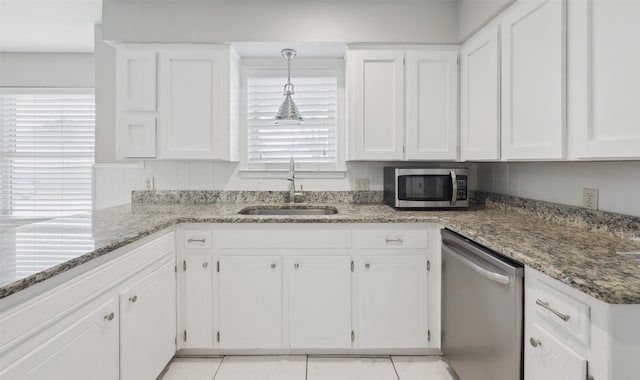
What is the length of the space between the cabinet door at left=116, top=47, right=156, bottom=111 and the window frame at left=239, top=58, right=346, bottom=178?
70 cm

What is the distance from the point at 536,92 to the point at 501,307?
3.35 feet

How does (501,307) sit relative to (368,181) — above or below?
below

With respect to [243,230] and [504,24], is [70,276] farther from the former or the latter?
[504,24]

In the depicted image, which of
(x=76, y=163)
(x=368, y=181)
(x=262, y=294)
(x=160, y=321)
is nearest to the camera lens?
(x=160, y=321)

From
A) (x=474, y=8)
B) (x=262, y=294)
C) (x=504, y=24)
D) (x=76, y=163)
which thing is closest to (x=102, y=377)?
(x=262, y=294)

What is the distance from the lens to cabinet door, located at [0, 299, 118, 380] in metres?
1.06

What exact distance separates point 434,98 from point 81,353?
8.02ft

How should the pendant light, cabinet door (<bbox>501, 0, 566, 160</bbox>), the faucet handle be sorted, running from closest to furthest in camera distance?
cabinet door (<bbox>501, 0, 566, 160</bbox>), the pendant light, the faucet handle

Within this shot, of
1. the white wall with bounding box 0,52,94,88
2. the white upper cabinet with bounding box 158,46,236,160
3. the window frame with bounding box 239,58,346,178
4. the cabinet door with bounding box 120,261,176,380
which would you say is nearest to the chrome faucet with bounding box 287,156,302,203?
the window frame with bounding box 239,58,346,178

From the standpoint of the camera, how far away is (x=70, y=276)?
4.07 feet

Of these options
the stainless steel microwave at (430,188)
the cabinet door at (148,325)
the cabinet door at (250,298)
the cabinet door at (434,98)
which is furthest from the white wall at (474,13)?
the cabinet door at (148,325)

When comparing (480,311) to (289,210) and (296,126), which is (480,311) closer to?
(289,210)

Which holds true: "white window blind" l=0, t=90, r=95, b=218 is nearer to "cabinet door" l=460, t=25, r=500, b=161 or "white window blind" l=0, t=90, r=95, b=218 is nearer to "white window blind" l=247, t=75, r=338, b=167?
"white window blind" l=247, t=75, r=338, b=167

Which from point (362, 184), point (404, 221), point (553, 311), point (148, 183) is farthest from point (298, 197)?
point (553, 311)
